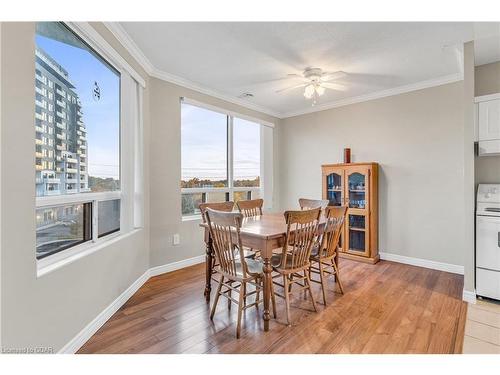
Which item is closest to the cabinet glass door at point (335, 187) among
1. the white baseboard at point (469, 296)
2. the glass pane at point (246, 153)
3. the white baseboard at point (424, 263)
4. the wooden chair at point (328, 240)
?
the white baseboard at point (424, 263)

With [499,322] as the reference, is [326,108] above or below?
above

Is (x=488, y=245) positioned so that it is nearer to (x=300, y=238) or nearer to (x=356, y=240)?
(x=356, y=240)

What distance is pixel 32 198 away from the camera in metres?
1.42

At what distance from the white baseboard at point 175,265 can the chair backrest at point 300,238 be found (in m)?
1.75

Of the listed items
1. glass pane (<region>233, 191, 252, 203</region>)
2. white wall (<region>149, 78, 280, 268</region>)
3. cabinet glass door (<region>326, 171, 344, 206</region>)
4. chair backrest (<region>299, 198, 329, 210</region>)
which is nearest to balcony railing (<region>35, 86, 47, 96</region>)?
white wall (<region>149, 78, 280, 268</region>)

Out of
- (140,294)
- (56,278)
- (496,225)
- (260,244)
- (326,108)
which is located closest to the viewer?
(56,278)

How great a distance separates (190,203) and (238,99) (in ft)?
6.01

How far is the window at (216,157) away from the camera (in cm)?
362

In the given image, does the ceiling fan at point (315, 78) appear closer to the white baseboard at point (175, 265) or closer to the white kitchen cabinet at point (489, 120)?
the white kitchen cabinet at point (489, 120)

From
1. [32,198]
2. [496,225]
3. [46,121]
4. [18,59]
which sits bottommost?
[496,225]

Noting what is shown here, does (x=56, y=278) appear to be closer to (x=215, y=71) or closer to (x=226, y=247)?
(x=226, y=247)

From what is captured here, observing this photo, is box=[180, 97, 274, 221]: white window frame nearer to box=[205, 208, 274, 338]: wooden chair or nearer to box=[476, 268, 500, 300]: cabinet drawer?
box=[205, 208, 274, 338]: wooden chair
